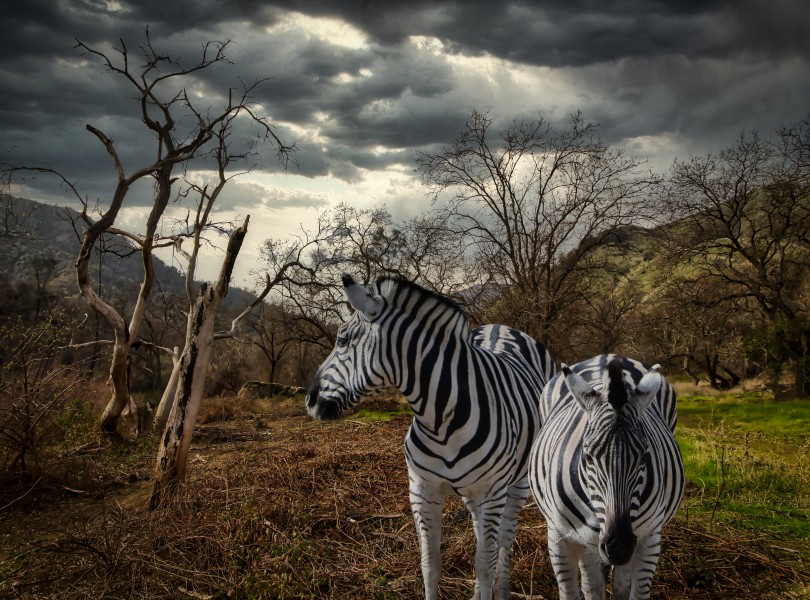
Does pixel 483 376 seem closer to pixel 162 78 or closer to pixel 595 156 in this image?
pixel 162 78

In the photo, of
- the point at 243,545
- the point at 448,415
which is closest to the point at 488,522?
the point at 448,415

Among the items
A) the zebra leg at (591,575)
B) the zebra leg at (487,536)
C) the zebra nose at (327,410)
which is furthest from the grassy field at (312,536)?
the zebra nose at (327,410)

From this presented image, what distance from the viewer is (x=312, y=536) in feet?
20.1

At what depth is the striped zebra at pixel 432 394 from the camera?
3.77 meters

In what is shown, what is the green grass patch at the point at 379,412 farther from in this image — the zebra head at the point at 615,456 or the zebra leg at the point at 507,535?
the zebra head at the point at 615,456

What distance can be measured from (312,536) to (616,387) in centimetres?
464

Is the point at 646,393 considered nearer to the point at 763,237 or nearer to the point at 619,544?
the point at 619,544

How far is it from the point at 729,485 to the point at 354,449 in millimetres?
6862

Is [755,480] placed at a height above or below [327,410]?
below

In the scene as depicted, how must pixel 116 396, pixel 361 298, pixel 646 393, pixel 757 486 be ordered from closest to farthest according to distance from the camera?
pixel 646 393, pixel 361 298, pixel 757 486, pixel 116 396

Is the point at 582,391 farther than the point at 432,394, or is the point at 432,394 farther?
the point at 432,394

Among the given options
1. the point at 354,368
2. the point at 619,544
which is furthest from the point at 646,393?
the point at 354,368

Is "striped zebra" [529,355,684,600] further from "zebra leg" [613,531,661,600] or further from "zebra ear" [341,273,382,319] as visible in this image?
"zebra ear" [341,273,382,319]

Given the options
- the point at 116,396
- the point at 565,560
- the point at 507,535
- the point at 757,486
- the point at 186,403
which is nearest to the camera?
the point at 565,560
